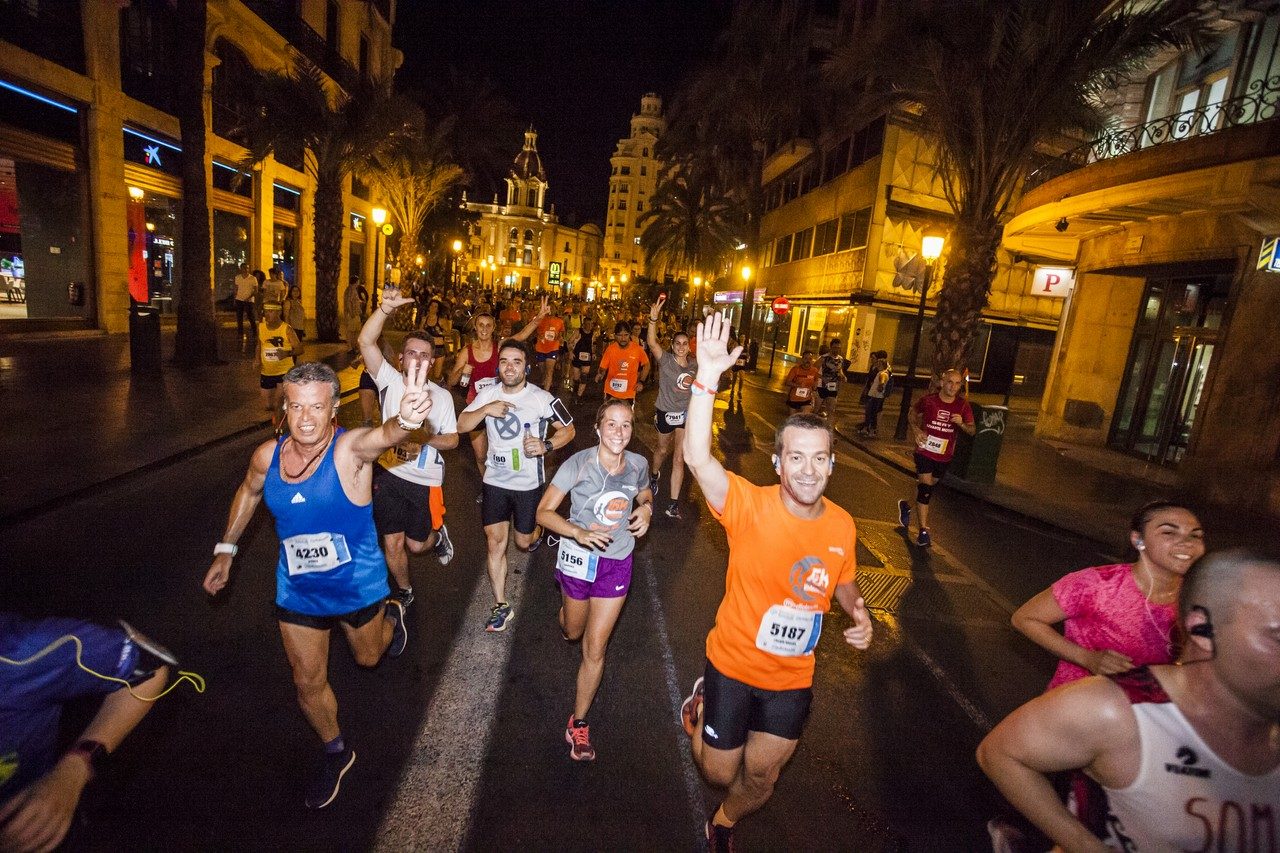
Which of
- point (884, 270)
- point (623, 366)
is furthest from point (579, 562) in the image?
point (884, 270)

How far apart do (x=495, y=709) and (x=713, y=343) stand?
8.76 feet

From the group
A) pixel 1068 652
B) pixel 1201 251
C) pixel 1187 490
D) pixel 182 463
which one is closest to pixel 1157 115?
pixel 1201 251

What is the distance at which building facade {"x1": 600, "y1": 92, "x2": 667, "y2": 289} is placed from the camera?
117m

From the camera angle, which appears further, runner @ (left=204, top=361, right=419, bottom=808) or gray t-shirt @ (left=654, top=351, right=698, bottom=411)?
gray t-shirt @ (left=654, top=351, right=698, bottom=411)

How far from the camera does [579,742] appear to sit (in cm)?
341

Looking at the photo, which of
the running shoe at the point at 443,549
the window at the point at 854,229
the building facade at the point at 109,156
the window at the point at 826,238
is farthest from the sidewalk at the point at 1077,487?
the building facade at the point at 109,156

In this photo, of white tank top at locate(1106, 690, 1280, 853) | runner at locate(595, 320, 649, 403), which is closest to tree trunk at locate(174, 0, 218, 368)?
runner at locate(595, 320, 649, 403)

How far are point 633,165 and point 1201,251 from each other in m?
117

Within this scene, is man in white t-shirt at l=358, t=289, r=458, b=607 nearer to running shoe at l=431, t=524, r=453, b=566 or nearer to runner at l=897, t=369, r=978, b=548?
running shoe at l=431, t=524, r=453, b=566

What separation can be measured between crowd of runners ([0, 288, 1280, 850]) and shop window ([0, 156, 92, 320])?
→ 16554mm

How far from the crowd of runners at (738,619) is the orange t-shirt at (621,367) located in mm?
3661

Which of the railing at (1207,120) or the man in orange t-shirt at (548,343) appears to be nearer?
the railing at (1207,120)

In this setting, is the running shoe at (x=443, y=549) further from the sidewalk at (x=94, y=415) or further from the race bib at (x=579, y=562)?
the sidewalk at (x=94, y=415)

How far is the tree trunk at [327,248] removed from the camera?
1959 centimetres
